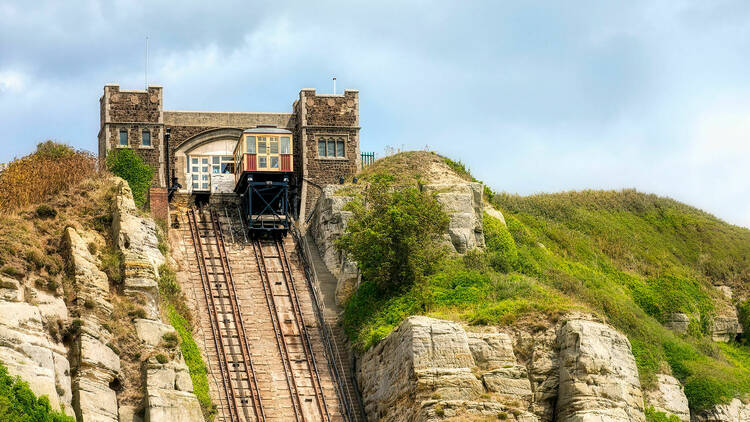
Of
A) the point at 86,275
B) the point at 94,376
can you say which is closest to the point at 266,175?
the point at 86,275

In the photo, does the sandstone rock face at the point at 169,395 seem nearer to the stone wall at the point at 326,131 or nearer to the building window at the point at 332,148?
the stone wall at the point at 326,131

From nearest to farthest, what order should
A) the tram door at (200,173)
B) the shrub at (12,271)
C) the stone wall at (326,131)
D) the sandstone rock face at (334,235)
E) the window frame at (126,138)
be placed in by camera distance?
the shrub at (12,271), the sandstone rock face at (334,235), the window frame at (126,138), the stone wall at (326,131), the tram door at (200,173)

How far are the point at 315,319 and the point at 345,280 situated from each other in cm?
235

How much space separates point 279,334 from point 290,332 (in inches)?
23.6

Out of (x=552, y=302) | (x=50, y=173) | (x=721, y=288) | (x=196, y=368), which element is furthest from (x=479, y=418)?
(x=721, y=288)

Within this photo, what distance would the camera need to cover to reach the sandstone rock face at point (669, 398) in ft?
173

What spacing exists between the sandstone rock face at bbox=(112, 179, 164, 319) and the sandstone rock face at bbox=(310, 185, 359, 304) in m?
8.18

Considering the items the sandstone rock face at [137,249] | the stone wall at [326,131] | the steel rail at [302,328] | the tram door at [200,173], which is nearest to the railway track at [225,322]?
the steel rail at [302,328]

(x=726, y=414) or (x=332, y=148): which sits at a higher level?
(x=332, y=148)

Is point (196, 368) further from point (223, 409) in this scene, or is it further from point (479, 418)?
point (479, 418)

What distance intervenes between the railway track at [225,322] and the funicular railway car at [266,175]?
7.00 feet

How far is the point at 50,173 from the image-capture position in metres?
52.8

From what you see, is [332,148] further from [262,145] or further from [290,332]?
[290,332]

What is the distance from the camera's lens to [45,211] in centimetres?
4884
